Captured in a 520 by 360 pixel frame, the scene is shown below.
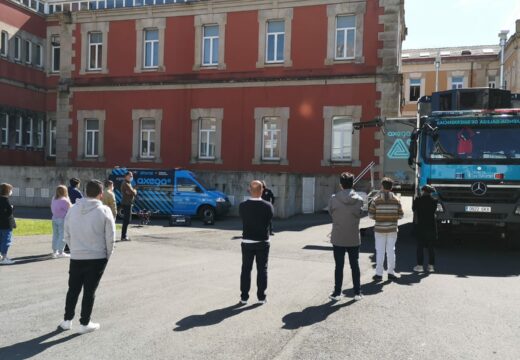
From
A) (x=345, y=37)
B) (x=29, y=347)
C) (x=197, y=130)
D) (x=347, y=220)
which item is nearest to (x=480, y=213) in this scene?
(x=347, y=220)

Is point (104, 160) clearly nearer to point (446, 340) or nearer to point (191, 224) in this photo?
point (191, 224)

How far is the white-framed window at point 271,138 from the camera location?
25828mm

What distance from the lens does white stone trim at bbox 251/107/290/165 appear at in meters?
25.5

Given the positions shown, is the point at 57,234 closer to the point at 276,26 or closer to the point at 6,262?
the point at 6,262

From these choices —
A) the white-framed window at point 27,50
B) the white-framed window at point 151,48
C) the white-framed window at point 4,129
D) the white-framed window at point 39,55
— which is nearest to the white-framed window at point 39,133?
the white-framed window at point 4,129

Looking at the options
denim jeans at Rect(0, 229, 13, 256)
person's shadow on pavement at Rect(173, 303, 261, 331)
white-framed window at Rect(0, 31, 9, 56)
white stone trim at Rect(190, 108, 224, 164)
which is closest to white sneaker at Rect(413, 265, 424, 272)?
person's shadow on pavement at Rect(173, 303, 261, 331)

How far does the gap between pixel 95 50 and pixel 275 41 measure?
409 inches

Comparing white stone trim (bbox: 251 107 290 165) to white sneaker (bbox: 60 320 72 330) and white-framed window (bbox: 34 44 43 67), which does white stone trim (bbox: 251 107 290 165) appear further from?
white sneaker (bbox: 60 320 72 330)

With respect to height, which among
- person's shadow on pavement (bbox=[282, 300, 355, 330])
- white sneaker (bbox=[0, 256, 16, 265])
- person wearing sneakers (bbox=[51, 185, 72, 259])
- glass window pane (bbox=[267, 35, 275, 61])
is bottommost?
white sneaker (bbox=[0, 256, 16, 265])

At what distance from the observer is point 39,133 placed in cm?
3136

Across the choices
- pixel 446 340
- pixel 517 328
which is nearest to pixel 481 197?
pixel 517 328

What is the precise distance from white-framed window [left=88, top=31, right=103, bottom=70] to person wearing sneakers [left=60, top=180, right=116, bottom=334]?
80.6 ft

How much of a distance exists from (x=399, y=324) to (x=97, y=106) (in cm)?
Answer: 2515

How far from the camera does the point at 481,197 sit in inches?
501
